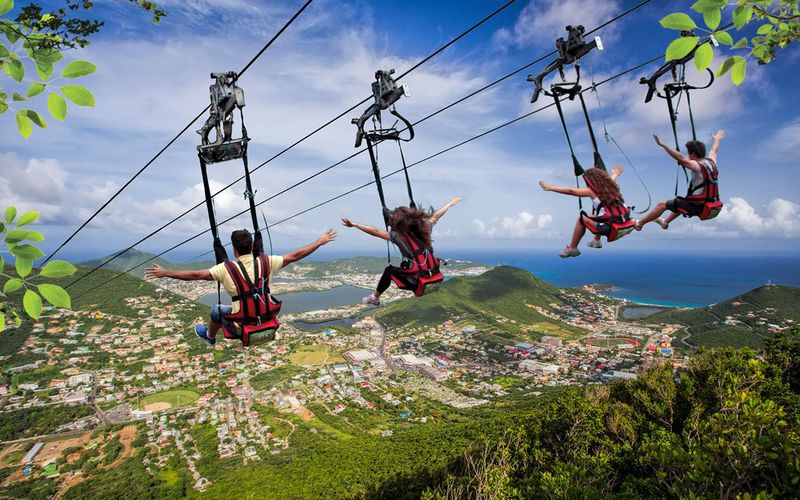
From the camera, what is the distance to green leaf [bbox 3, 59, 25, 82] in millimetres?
1752

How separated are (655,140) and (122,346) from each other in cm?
7176

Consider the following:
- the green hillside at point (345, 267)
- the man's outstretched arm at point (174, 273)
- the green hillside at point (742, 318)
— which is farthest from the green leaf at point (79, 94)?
the green hillside at point (345, 267)

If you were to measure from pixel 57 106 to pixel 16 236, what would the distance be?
0.65 meters

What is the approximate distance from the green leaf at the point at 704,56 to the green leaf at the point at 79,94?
2418 mm

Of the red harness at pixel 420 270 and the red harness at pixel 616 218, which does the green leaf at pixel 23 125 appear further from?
the red harness at pixel 616 218

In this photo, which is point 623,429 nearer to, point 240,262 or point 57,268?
point 240,262

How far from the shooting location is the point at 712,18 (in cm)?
139

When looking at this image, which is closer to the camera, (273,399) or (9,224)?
(9,224)

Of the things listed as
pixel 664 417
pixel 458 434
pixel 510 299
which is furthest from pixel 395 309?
pixel 664 417

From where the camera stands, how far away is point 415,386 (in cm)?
4544

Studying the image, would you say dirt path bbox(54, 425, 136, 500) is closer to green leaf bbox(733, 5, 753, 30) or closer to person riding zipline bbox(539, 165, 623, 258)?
person riding zipline bbox(539, 165, 623, 258)

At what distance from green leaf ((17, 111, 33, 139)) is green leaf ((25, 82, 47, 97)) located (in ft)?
0.57

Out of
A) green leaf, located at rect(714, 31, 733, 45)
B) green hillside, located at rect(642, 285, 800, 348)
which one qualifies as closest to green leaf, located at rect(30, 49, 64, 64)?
green leaf, located at rect(714, 31, 733, 45)

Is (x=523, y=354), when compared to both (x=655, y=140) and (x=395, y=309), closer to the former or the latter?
(x=395, y=309)
